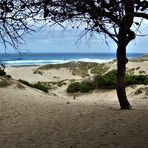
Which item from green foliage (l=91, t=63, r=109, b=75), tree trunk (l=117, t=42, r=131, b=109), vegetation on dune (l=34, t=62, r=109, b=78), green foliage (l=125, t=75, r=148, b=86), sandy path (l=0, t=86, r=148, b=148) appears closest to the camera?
sandy path (l=0, t=86, r=148, b=148)

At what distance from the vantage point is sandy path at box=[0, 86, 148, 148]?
27.1ft

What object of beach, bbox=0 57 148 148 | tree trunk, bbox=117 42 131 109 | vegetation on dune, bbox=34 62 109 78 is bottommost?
vegetation on dune, bbox=34 62 109 78

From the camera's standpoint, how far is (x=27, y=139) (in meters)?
8.88

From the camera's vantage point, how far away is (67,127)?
10055 millimetres

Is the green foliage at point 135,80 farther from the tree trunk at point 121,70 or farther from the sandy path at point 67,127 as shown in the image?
the tree trunk at point 121,70

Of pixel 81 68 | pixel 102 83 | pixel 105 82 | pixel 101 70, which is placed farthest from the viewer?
pixel 81 68

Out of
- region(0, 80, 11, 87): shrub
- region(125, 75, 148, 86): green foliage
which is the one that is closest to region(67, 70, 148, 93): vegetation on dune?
region(125, 75, 148, 86): green foliage

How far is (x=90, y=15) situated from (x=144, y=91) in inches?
633

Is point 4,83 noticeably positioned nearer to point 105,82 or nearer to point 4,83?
point 4,83

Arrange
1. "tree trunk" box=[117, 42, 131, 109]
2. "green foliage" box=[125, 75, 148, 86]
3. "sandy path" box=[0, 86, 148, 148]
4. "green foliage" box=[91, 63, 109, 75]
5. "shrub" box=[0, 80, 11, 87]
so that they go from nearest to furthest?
"sandy path" box=[0, 86, 148, 148] < "tree trunk" box=[117, 42, 131, 109] < "shrub" box=[0, 80, 11, 87] < "green foliage" box=[125, 75, 148, 86] < "green foliage" box=[91, 63, 109, 75]

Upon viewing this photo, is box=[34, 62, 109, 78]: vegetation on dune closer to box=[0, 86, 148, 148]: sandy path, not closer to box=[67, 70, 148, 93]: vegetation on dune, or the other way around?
box=[67, 70, 148, 93]: vegetation on dune

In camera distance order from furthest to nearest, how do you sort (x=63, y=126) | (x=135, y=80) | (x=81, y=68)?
1. (x=81, y=68)
2. (x=135, y=80)
3. (x=63, y=126)

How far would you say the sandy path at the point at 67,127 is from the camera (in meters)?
8.27

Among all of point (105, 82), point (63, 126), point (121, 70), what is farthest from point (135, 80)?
point (63, 126)
